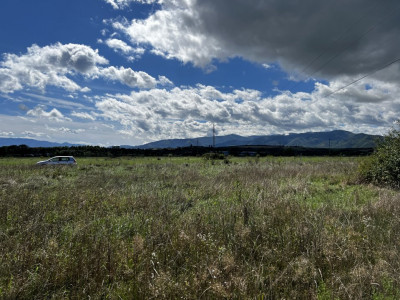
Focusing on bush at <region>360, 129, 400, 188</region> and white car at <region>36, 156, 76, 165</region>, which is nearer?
bush at <region>360, 129, 400, 188</region>

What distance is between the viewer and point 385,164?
13023 mm

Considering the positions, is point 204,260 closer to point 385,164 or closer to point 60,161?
point 385,164

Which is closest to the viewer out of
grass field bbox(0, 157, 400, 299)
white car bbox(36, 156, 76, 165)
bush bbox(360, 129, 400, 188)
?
grass field bbox(0, 157, 400, 299)

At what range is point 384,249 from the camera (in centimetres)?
415

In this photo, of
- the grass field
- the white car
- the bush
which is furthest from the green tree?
the white car

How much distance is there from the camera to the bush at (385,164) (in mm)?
12430

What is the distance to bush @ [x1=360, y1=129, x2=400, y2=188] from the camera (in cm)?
1243

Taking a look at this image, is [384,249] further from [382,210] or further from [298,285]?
[382,210]

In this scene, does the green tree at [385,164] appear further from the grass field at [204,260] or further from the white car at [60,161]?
the white car at [60,161]

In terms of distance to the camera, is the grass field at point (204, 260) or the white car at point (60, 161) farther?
the white car at point (60, 161)

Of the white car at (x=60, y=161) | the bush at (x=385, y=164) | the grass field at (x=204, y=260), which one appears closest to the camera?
the grass field at (x=204, y=260)

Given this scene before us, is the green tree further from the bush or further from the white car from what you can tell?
the white car

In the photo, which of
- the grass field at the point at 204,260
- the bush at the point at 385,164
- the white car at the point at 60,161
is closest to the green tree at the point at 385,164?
the bush at the point at 385,164

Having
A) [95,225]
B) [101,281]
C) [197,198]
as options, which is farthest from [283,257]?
[197,198]
